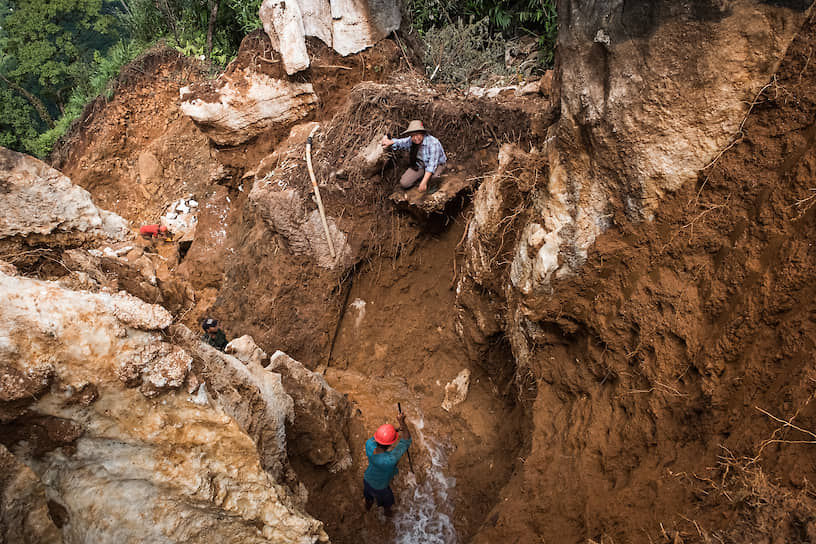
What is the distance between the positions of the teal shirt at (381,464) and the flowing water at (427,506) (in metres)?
0.53

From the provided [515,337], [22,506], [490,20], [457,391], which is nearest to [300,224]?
[457,391]

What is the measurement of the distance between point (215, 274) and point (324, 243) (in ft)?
8.48

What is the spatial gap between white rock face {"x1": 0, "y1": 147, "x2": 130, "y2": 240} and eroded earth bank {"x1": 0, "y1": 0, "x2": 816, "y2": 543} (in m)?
0.01

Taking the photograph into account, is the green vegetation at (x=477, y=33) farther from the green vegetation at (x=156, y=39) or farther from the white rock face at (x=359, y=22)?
the white rock face at (x=359, y=22)

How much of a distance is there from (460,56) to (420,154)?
359 cm

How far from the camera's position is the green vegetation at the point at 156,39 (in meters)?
7.75

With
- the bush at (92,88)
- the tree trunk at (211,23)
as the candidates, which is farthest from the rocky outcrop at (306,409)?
the bush at (92,88)

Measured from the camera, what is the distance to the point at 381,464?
3686mm

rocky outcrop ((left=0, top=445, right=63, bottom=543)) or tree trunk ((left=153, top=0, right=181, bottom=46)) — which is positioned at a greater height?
tree trunk ((left=153, top=0, right=181, bottom=46))

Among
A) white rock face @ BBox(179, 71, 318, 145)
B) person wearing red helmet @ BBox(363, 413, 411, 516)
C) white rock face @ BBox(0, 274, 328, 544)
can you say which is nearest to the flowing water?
person wearing red helmet @ BBox(363, 413, 411, 516)

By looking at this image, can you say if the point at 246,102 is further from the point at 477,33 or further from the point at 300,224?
the point at 477,33

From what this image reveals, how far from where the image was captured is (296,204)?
5.31m

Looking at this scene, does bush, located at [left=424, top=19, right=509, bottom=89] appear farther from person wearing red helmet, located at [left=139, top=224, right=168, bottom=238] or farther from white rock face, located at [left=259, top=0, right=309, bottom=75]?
person wearing red helmet, located at [left=139, top=224, right=168, bottom=238]

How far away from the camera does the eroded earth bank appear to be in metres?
2.09
